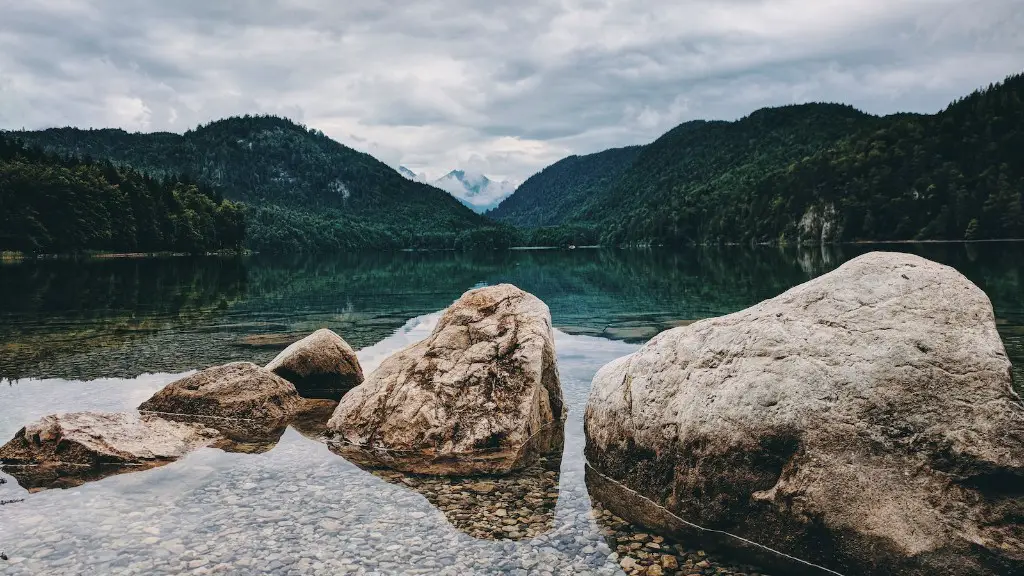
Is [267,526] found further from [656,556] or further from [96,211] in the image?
[96,211]

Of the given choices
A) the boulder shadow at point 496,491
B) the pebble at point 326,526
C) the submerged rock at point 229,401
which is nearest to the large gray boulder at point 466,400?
the boulder shadow at point 496,491

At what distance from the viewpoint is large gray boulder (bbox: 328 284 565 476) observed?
10.6 meters

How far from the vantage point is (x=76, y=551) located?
7234 millimetres

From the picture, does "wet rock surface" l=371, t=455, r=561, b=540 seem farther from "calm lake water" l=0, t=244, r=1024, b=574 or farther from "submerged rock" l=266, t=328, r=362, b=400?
"submerged rock" l=266, t=328, r=362, b=400

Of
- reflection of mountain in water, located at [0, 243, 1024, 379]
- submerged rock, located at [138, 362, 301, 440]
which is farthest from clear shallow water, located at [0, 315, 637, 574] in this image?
reflection of mountain in water, located at [0, 243, 1024, 379]

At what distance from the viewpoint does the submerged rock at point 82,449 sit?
959 cm

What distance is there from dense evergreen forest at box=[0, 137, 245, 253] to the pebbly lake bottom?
10963cm

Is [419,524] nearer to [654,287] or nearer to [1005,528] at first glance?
[1005,528]

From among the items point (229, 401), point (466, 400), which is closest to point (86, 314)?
point (229, 401)

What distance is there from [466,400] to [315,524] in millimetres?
3743

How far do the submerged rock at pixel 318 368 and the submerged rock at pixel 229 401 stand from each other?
1148mm

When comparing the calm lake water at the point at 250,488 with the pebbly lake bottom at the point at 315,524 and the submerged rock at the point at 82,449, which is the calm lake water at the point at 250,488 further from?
the submerged rock at the point at 82,449

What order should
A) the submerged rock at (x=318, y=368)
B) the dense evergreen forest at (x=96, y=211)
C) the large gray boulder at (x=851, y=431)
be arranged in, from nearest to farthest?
Answer: the large gray boulder at (x=851, y=431) < the submerged rock at (x=318, y=368) < the dense evergreen forest at (x=96, y=211)

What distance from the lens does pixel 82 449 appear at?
32.6 ft
